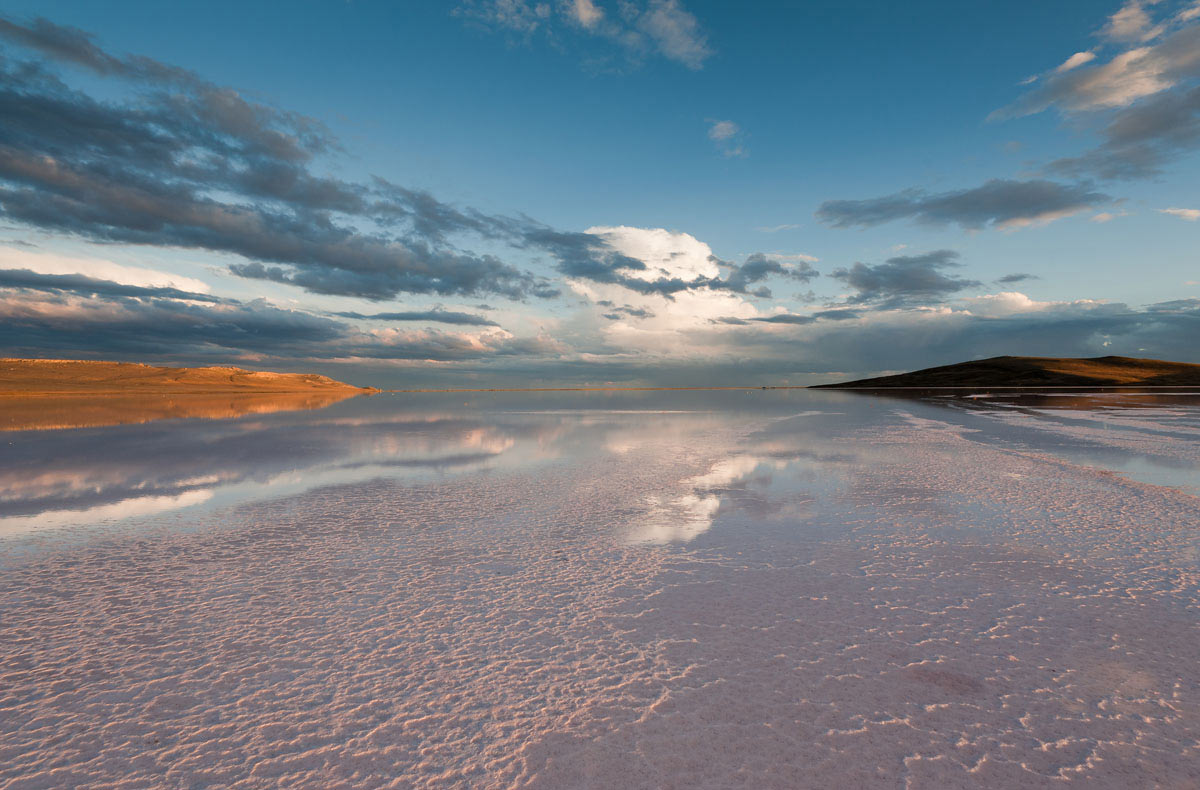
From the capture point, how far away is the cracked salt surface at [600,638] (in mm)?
3770

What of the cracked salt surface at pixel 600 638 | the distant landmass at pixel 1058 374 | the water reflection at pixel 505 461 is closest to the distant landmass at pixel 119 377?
the water reflection at pixel 505 461

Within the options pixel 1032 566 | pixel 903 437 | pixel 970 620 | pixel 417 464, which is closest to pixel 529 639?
pixel 970 620

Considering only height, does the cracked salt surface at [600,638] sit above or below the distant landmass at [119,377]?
below

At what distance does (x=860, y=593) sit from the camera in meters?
6.51

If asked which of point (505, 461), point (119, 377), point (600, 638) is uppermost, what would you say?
point (119, 377)

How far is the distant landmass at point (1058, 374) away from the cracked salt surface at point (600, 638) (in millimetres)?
152604

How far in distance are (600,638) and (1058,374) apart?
18025 centimetres

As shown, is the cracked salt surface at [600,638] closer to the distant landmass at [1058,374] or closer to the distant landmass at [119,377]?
the distant landmass at [119,377]

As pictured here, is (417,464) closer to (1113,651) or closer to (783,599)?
(783,599)

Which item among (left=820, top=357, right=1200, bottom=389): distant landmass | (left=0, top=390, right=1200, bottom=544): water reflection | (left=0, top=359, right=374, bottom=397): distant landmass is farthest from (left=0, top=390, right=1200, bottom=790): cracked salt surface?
(left=820, top=357, right=1200, bottom=389): distant landmass

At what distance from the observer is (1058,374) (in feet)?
467

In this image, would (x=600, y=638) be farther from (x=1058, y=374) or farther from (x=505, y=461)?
(x=1058, y=374)

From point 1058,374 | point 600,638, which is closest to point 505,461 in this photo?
point 600,638

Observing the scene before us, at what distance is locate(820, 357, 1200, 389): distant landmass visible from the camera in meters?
131
